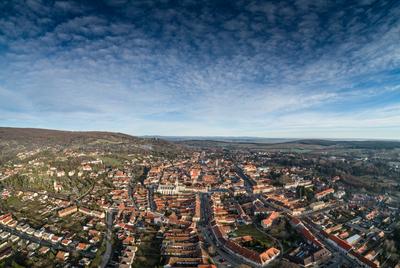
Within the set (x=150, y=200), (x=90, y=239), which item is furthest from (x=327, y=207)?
(x=90, y=239)

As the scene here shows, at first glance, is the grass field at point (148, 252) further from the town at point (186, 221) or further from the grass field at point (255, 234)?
the grass field at point (255, 234)

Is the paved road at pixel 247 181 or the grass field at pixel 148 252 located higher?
the paved road at pixel 247 181

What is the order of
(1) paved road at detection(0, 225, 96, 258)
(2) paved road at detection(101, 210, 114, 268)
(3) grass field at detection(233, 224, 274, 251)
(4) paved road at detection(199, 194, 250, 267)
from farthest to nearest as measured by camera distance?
1. (3) grass field at detection(233, 224, 274, 251)
2. (1) paved road at detection(0, 225, 96, 258)
3. (4) paved road at detection(199, 194, 250, 267)
4. (2) paved road at detection(101, 210, 114, 268)

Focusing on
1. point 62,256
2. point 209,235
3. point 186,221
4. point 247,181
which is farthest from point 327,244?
point 247,181

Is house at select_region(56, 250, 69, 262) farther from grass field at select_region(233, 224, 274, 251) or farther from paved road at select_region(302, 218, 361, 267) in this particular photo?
paved road at select_region(302, 218, 361, 267)

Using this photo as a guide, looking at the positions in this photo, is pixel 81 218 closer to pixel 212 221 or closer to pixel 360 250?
pixel 212 221

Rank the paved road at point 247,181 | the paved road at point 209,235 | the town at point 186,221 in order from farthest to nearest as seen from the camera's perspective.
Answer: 1. the paved road at point 247,181
2. the town at point 186,221
3. the paved road at point 209,235

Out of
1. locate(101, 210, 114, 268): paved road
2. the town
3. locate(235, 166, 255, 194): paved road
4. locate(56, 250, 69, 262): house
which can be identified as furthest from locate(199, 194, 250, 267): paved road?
locate(56, 250, 69, 262): house

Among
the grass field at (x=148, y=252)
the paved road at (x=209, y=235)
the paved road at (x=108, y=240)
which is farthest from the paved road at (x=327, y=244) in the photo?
the paved road at (x=108, y=240)
